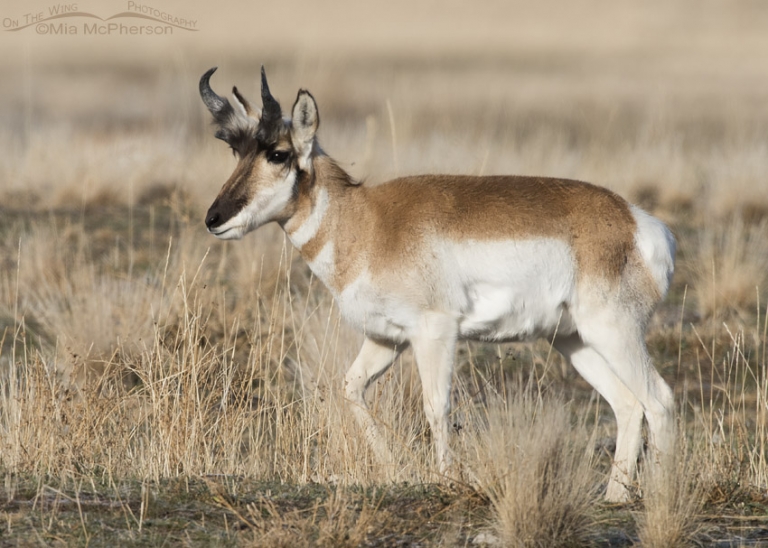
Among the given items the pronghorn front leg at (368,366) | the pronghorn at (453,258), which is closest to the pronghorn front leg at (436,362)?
the pronghorn at (453,258)

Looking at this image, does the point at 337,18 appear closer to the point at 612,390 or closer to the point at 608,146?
the point at 608,146

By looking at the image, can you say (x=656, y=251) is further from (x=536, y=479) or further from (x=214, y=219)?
(x=214, y=219)

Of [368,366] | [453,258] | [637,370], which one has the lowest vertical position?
[368,366]

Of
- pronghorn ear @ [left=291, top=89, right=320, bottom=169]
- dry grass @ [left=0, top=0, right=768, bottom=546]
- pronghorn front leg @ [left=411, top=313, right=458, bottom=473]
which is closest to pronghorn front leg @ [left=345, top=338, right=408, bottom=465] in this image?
dry grass @ [left=0, top=0, right=768, bottom=546]

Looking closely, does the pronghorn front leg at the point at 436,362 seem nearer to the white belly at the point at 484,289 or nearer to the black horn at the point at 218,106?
the white belly at the point at 484,289

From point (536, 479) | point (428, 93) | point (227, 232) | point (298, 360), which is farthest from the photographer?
point (428, 93)

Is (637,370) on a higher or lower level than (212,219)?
lower

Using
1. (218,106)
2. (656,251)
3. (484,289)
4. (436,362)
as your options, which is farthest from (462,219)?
(218,106)

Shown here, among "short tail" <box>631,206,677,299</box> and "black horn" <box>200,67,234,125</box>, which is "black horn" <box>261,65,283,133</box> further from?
"short tail" <box>631,206,677,299</box>

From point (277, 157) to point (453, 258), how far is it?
1.26 metres

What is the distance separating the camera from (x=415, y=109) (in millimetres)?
26344

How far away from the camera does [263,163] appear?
259 inches

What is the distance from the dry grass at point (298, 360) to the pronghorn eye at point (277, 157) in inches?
29.7

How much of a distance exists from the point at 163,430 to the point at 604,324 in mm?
2773
